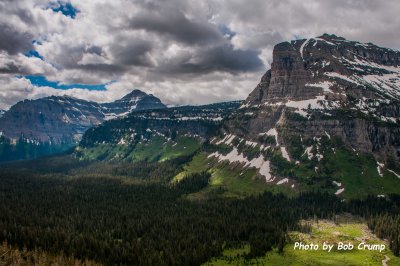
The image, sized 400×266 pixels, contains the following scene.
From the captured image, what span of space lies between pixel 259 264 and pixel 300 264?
2118 cm

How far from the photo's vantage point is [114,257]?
19862cm

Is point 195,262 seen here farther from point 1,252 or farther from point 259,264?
point 1,252

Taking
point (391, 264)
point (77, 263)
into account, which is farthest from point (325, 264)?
point (77, 263)

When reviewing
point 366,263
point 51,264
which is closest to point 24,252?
point 51,264

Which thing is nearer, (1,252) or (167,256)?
(1,252)

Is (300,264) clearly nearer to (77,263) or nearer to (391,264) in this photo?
(391,264)

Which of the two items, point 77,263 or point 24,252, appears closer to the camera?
point 77,263

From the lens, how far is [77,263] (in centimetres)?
17538

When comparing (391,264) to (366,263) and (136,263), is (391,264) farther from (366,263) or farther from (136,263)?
(136,263)

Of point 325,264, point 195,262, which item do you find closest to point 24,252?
point 195,262

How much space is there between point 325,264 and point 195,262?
65539mm

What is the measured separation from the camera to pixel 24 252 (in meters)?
195

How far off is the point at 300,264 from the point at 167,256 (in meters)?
67.3

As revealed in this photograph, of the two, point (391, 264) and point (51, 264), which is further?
point (391, 264)
